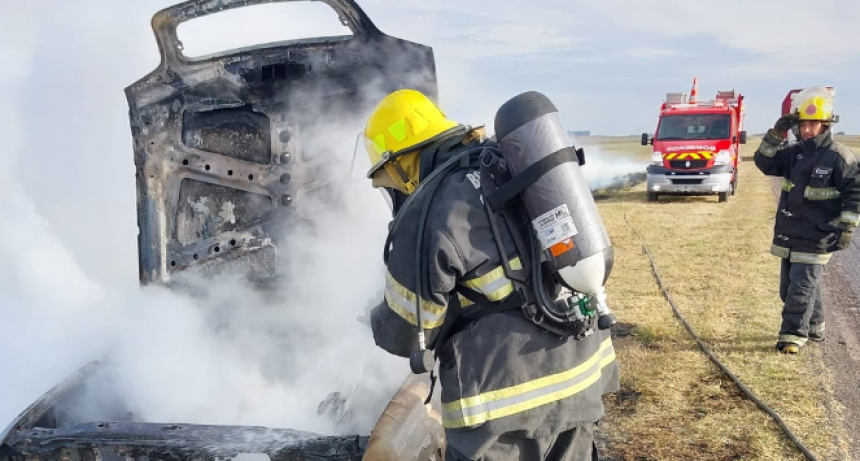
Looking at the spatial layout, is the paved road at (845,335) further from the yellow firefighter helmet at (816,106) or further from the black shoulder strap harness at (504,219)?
the black shoulder strap harness at (504,219)

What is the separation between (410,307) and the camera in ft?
6.27

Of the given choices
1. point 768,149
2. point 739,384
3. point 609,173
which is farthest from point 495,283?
point 609,173

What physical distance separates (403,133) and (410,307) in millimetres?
538

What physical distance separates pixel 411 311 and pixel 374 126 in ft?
2.00

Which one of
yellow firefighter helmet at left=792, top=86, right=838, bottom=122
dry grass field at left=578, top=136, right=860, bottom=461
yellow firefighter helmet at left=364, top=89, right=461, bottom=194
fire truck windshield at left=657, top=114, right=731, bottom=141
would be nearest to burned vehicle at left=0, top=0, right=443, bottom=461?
yellow firefighter helmet at left=364, top=89, right=461, bottom=194

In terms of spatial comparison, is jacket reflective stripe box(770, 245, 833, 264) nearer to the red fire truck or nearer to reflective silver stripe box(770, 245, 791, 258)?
reflective silver stripe box(770, 245, 791, 258)

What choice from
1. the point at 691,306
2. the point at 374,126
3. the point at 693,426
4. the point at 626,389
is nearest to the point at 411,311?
the point at 374,126

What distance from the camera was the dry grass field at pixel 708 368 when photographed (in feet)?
12.9

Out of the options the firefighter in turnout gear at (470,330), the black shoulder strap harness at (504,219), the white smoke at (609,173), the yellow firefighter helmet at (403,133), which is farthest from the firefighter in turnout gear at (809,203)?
the white smoke at (609,173)

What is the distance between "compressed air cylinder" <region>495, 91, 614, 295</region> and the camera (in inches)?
72.1

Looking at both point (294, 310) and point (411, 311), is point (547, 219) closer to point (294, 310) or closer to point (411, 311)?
point (411, 311)

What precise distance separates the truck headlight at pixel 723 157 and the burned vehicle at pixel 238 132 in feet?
41.5

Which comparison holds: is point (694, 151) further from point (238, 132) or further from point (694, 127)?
point (238, 132)

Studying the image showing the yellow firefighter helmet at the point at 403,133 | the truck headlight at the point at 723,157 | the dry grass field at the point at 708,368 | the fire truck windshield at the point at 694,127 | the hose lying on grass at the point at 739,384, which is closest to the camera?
the yellow firefighter helmet at the point at 403,133
